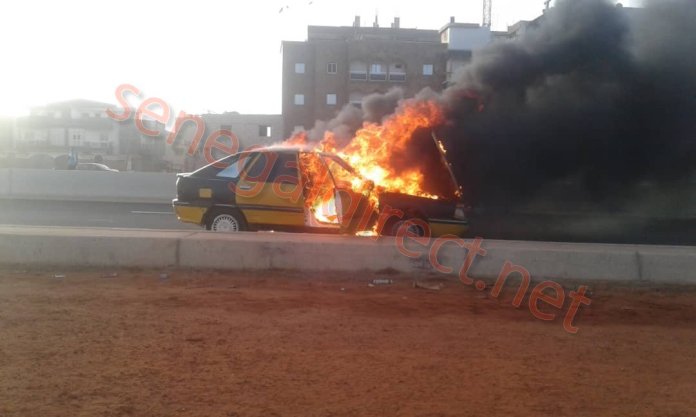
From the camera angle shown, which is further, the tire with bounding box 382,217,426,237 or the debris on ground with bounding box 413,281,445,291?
the tire with bounding box 382,217,426,237

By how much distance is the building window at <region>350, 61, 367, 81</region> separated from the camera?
A: 143 feet

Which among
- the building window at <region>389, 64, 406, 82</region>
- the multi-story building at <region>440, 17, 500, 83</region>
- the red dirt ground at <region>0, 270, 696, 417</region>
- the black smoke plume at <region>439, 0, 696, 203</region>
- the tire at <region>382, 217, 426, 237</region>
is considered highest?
the multi-story building at <region>440, 17, 500, 83</region>

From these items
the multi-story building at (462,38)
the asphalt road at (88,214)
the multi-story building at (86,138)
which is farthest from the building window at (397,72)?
the asphalt road at (88,214)

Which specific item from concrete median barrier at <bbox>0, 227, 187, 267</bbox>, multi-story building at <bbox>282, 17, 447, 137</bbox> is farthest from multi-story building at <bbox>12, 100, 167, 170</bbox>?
concrete median barrier at <bbox>0, 227, 187, 267</bbox>

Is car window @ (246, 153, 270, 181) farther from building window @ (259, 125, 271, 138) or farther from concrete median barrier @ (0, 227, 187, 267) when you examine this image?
building window @ (259, 125, 271, 138)

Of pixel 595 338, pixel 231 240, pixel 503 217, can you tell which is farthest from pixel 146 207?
pixel 595 338

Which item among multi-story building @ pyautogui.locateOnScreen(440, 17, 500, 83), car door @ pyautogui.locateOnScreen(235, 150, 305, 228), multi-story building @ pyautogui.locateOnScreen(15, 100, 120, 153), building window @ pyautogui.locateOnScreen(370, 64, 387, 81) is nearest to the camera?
car door @ pyautogui.locateOnScreen(235, 150, 305, 228)

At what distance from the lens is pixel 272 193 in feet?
31.6

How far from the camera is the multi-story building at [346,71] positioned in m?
42.6

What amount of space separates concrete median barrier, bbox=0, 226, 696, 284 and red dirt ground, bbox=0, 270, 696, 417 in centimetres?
46

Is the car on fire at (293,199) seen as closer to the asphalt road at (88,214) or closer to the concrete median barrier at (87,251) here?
the concrete median barrier at (87,251)

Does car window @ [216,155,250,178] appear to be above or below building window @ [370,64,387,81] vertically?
below

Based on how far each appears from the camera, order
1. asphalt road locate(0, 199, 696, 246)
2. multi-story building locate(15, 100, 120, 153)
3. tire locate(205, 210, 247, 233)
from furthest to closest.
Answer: multi-story building locate(15, 100, 120, 153) < asphalt road locate(0, 199, 696, 246) < tire locate(205, 210, 247, 233)

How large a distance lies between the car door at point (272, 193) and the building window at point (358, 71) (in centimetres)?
3496
